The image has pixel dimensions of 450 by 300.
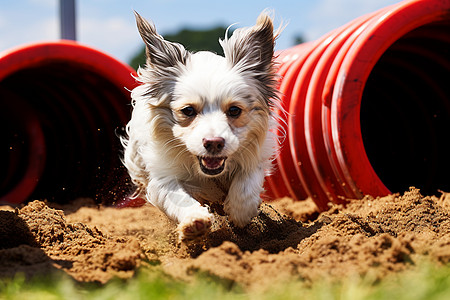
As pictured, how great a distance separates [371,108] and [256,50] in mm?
2750

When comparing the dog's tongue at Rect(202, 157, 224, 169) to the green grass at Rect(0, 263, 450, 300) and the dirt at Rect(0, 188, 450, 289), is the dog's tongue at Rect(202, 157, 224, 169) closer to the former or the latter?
the dirt at Rect(0, 188, 450, 289)

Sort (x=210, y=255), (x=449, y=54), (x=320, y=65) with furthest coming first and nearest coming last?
(x=449, y=54) → (x=320, y=65) → (x=210, y=255)

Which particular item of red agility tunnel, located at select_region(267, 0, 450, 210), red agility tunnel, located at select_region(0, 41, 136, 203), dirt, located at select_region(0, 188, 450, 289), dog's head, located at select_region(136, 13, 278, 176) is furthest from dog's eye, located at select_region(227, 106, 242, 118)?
red agility tunnel, located at select_region(0, 41, 136, 203)

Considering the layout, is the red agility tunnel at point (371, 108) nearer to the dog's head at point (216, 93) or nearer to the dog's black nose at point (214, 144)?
the dog's head at point (216, 93)

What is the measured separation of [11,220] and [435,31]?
4.13m

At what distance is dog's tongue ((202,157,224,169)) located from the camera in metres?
3.46

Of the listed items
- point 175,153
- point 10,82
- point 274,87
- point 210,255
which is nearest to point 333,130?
point 274,87

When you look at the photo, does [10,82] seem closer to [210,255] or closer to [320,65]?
[320,65]

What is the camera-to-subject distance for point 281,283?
2.13 m

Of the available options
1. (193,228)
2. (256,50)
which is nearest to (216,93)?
(256,50)

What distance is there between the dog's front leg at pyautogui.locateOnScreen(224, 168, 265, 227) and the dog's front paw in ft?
1.68

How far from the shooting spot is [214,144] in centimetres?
328

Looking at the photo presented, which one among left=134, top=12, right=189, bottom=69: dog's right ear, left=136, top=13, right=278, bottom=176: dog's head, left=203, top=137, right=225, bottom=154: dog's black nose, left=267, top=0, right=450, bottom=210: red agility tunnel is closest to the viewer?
left=203, top=137, right=225, bottom=154: dog's black nose

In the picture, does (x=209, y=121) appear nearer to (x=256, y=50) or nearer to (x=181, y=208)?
(x=181, y=208)
